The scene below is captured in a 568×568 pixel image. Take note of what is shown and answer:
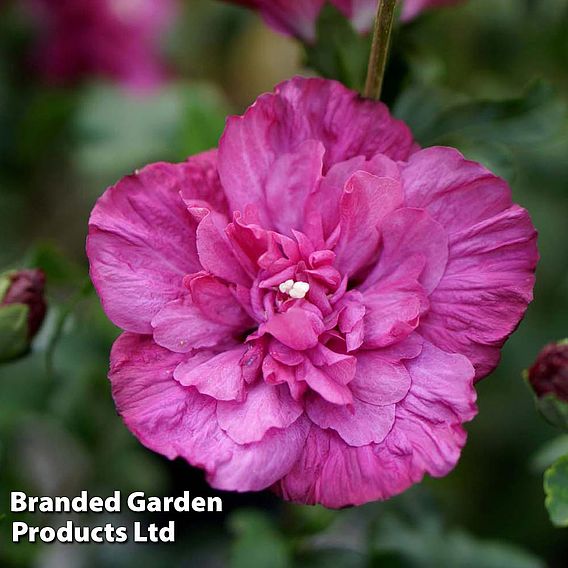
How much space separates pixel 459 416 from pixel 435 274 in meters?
0.11

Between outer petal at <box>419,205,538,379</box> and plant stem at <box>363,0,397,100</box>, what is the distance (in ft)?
0.49

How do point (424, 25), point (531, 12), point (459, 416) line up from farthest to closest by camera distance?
point (531, 12), point (424, 25), point (459, 416)

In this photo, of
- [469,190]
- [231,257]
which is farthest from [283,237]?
[469,190]

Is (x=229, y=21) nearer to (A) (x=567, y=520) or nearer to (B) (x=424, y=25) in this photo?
(B) (x=424, y=25)

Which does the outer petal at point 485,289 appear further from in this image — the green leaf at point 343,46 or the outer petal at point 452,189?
the green leaf at point 343,46

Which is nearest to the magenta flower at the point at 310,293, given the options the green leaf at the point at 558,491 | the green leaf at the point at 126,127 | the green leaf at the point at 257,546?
the green leaf at the point at 558,491

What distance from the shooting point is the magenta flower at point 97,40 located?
1.44 meters

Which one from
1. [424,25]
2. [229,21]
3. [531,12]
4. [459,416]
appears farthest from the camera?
[229,21]

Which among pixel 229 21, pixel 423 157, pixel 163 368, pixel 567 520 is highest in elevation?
pixel 229 21

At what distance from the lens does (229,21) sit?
1.76m

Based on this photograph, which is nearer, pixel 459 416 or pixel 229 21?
pixel 459 416

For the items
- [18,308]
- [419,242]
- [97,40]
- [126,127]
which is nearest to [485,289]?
[419,242]

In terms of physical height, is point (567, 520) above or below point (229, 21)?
below

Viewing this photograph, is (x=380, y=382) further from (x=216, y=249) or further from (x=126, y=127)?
(x=126, y=127)
